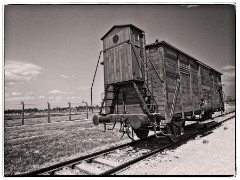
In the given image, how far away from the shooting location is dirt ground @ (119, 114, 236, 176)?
473 centimetres

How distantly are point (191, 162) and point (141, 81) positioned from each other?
3.28 metres

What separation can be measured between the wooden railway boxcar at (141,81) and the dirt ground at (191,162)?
1.02 metres

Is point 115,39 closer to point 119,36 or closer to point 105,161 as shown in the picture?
point 119,36

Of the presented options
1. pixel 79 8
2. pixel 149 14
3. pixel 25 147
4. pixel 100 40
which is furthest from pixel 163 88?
pixel 25 147

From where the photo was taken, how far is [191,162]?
5.32 meters

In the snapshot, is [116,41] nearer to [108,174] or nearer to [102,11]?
[102,11]

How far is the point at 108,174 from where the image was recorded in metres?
4.39

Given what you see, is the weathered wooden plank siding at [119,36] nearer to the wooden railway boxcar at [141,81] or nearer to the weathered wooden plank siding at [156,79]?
the wooden railway boxcar at [141,81]

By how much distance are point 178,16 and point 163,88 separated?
2611 mm

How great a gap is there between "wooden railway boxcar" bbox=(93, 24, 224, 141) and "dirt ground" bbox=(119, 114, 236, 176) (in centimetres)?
102

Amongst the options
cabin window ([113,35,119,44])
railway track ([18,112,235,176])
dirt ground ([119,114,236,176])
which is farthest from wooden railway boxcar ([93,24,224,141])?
dirt ground ([119,114,236,176])

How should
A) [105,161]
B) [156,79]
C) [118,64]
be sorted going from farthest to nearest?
[156,79] < [118,64] < [105,161]

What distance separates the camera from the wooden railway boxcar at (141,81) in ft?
21.9

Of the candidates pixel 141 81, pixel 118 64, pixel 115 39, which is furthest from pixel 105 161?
pixel 115 39
